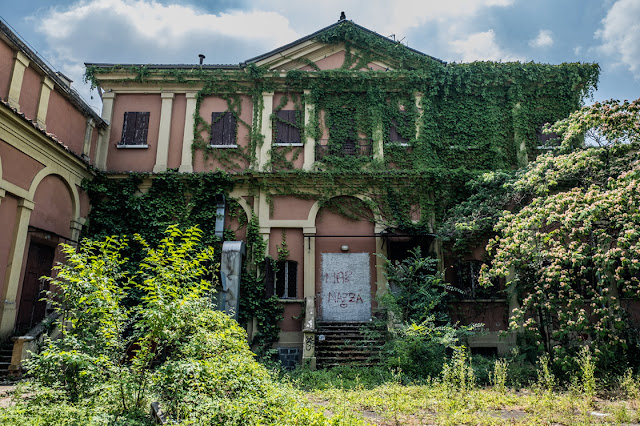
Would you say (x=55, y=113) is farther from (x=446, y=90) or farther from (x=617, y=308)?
(x=617, y=308)

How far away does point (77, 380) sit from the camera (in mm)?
5695

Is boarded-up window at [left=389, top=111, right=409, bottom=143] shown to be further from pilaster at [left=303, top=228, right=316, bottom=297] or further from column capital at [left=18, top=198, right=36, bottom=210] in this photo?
column capital at [left=18, top=198, right=36, bottom=210]

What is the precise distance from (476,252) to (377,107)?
5.98m

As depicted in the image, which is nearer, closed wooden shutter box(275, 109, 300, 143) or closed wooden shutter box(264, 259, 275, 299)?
closed wooden shutter box(264, 259, 275, 299)

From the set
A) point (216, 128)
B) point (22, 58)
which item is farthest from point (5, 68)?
point (216, 128)

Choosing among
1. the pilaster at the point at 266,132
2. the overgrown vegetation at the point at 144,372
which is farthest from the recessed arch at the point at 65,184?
the overgrown vegetation at the point at 144,372

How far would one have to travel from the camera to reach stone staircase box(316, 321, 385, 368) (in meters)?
12.6

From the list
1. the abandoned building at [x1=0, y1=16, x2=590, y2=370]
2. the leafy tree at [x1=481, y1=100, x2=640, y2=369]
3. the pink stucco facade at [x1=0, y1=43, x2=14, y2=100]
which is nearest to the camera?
the leafy tree at [x1=481, y1=100, x2=640, y2=369]

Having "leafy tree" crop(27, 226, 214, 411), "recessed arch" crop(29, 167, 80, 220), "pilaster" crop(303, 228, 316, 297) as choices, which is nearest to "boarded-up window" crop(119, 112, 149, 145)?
"recessed arch" crop(29, 167, 80, 220)

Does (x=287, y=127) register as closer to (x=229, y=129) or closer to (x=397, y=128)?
(x=229, y=129)

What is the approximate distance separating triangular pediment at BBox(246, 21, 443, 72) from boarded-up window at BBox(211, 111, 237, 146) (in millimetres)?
2142

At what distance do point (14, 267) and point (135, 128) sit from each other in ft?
21.1

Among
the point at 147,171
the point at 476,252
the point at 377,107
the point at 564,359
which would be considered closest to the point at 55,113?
the point at 147,171

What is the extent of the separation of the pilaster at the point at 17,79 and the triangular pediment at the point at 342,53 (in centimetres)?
690
